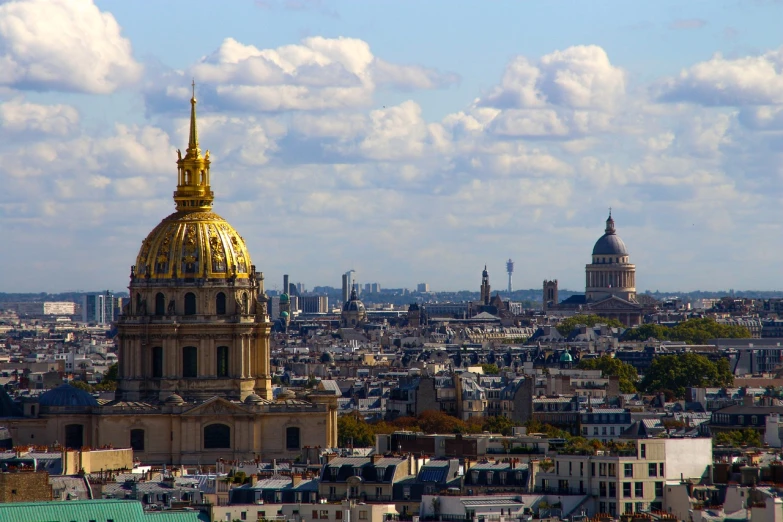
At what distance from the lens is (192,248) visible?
120 meters

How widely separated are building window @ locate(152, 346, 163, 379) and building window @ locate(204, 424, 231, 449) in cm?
355

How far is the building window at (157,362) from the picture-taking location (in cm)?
12106

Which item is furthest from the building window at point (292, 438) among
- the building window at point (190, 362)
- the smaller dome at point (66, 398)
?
the smaller dome at point (66, 398)

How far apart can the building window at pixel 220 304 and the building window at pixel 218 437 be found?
4.74 m

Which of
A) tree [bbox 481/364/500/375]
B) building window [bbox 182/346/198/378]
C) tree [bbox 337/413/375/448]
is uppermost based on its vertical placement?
building window [bbox 182/346/198/378]

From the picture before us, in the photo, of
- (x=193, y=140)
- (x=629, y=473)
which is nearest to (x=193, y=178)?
(x=193, y=140)

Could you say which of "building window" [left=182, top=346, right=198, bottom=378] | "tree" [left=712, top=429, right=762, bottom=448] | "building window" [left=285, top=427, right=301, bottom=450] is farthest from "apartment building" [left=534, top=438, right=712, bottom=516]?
"building window" [left=182, top=346, right=198, bottom=378]

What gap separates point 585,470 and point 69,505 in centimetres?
1839

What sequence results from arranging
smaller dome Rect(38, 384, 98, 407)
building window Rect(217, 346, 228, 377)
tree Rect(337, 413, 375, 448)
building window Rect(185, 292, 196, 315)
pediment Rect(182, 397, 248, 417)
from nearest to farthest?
smaller dome Rect(38, 384, 98, 407)
pediment Rect(182, 397, 248, 417)
building window Rect(185, 292, 196, 315)
building window Rect(217, 346, 228, 377)
tree Rect(337, 413, 375, 448)

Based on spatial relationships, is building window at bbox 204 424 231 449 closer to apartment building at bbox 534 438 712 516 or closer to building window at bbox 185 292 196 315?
building window at bbox 185 292 196 315

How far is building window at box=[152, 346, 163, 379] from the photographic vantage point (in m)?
121

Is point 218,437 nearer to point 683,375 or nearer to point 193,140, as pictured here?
point 193,140

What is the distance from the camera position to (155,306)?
397ft

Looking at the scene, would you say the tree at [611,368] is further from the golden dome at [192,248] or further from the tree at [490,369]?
the golden dome at [192,248]
